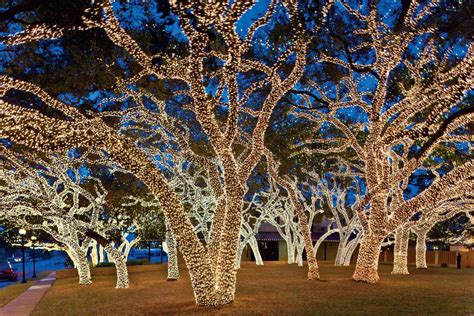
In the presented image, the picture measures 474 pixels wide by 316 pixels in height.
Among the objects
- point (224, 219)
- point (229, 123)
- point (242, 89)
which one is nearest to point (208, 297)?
point (224, 219)

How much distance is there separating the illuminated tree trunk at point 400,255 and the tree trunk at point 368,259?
21.0 feet

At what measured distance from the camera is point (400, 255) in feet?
80.8

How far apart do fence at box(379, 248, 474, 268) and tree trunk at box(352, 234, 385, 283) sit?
22240 mm

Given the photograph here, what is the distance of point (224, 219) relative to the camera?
44.0 feet

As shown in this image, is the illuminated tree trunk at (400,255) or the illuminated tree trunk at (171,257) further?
the illuminated tree trunk at (400,255)

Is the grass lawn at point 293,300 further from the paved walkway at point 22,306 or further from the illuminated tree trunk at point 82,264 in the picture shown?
the illuminated tree trunk at point 82,264

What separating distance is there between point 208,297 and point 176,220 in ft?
6.06

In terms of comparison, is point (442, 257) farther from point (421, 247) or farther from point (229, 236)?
point (229, 236)

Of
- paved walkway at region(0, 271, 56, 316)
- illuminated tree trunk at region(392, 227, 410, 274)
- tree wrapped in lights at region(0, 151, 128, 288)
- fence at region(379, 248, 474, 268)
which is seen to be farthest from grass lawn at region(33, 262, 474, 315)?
fence at region(379, 248, 474, 268)

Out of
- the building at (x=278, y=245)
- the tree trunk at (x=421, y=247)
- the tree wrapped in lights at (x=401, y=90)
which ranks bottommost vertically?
the building at (x=278, y=245)

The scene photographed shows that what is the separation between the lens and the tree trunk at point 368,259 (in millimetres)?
17938

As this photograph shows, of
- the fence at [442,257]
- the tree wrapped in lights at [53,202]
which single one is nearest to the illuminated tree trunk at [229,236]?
the tree wrapped in lights at [53,202]

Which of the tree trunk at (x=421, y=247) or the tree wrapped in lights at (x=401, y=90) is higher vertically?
the tree wrapped in lights at (x=401, y=90)

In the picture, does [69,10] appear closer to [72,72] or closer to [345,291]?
[72,72]
